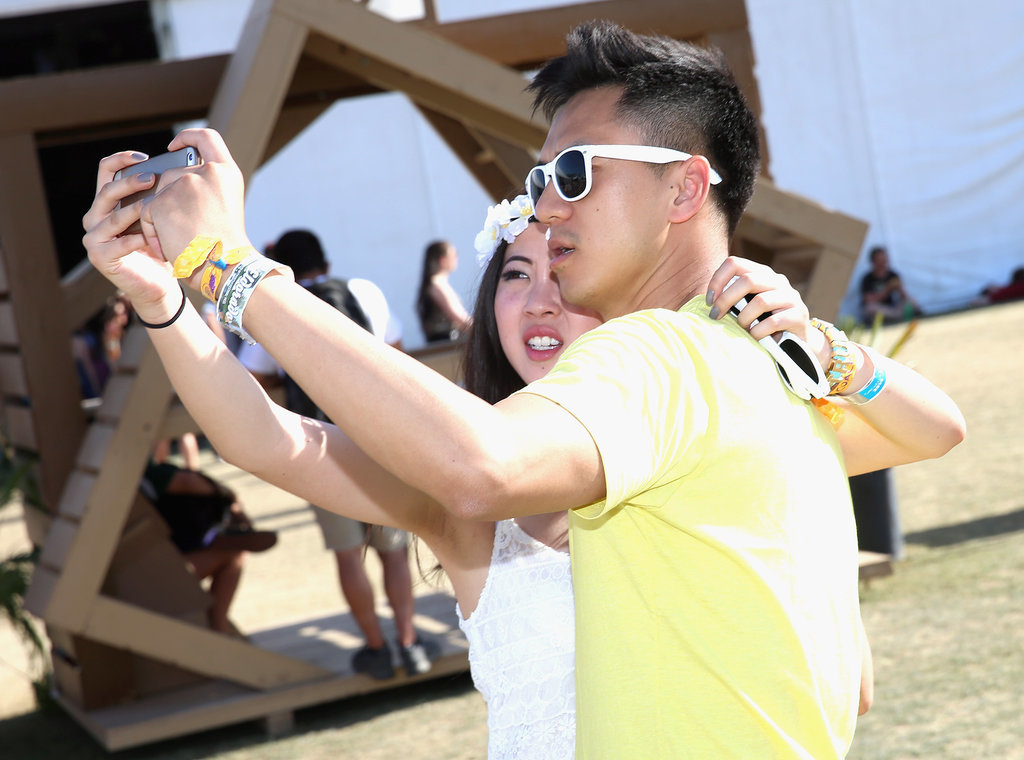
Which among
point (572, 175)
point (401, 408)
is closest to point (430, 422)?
point (401, 408)

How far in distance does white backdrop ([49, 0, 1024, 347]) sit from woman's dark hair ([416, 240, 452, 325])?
6.40 meters

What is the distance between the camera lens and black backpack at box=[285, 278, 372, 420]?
514 cm

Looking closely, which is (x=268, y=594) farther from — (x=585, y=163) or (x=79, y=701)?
(x=585, y=163)

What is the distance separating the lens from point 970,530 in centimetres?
665

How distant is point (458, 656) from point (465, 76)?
9.15ft

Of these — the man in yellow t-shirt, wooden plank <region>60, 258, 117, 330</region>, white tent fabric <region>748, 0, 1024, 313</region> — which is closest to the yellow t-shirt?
the man in yellow t-shirt

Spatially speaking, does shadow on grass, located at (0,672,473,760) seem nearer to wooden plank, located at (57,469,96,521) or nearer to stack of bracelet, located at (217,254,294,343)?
wooden plank, located at (57,469,96,521)

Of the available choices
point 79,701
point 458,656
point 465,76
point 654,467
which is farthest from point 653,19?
point 654,467

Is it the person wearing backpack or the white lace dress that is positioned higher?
the white lace dress

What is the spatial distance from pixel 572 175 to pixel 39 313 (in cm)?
452

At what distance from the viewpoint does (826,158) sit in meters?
19.8

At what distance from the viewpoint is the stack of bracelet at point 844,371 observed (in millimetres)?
1487

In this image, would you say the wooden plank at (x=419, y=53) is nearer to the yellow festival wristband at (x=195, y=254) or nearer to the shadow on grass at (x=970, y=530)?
the shadow on grass at (x=970, y=530)

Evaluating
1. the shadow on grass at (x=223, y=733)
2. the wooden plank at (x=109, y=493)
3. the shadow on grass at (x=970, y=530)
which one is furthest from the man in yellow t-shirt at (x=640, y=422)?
the shadow on grass at (x=970, y=530)
